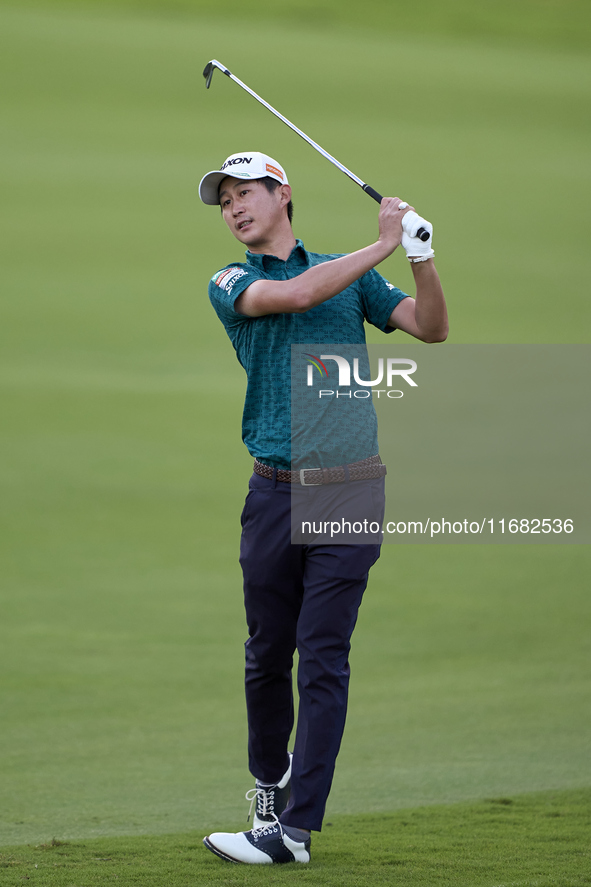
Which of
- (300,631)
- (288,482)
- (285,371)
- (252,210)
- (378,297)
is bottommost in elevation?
(300,631)

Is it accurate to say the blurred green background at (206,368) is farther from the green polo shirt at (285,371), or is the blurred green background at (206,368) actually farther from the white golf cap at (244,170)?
the white golf cap at (244,170)

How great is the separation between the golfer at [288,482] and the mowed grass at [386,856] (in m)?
0.09

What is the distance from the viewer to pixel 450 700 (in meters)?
3.04

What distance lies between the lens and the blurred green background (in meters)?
2.71

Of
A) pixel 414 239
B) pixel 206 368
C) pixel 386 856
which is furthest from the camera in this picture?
pixel 206 368

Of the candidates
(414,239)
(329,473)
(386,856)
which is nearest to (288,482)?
(329,473)

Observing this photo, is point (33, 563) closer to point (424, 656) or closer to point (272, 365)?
point (424, 656)

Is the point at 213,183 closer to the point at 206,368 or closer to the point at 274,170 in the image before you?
the point at 274,170

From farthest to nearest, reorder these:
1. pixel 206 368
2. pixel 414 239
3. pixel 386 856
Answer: pixel 206 368 < pixel 386 856 < pixel 414 239

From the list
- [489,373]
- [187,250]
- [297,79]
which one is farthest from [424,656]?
[297,79]

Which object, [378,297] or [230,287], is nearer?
[230,287]

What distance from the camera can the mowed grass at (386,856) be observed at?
175cm

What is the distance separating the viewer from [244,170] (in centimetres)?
193

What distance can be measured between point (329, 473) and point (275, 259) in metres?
0.42
